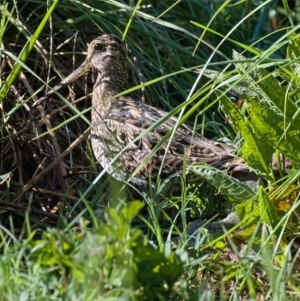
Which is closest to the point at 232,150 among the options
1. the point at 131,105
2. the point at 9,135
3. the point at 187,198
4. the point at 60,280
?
the point at 187,198

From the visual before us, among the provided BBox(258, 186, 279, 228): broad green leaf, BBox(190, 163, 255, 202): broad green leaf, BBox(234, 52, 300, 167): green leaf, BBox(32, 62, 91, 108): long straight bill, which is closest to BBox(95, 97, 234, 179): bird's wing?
BBox(32, 62, 91, 108): long straight bill

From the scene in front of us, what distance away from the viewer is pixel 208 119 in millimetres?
5672

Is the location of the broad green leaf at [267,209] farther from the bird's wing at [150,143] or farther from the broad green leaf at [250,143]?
the bird's wing at [150,143]

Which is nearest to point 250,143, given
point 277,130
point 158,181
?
point 277,130

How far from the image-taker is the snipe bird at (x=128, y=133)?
4.84m

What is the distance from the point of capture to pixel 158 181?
178 inches

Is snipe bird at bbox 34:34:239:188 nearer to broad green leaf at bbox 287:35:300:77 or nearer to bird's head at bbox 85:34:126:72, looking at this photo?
bird's head at bbox 85:34:126:72

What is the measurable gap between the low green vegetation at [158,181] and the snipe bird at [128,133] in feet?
0.33

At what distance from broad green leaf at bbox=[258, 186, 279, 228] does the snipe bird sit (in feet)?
2.66

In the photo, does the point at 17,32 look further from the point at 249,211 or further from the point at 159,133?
the point at 249,211

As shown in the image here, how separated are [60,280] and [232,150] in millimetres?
1880

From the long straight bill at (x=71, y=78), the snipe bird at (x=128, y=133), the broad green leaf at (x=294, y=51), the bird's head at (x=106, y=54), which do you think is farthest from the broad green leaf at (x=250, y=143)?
the bird's head at (x=106, y=54)

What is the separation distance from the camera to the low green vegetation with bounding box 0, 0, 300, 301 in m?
3.12

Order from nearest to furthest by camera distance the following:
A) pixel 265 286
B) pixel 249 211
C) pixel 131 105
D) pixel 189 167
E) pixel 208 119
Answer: pixel 265 286 < pixel 249 211 < pixel 189 167 < pixel 131 105 < pixel 208 119
